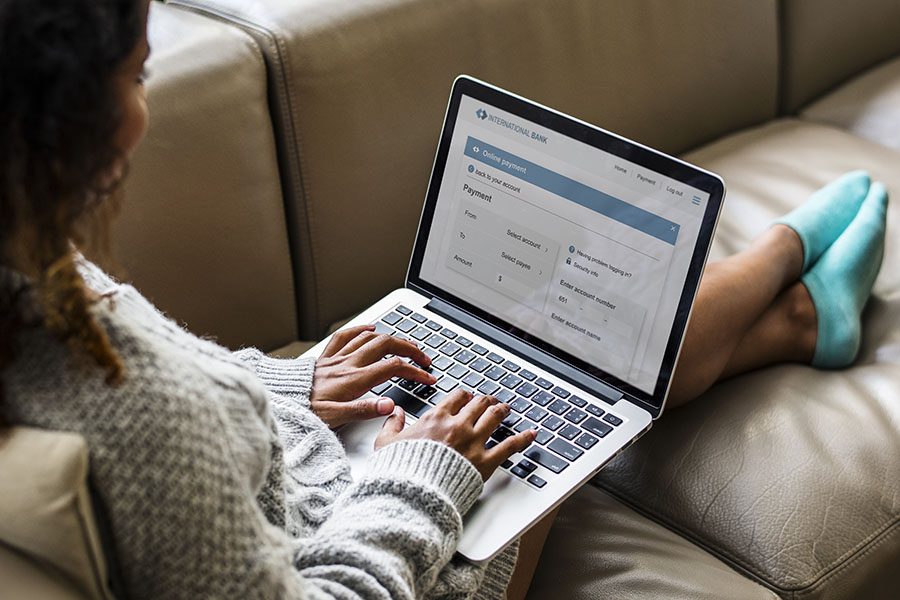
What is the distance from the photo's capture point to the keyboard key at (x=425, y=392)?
1.08m

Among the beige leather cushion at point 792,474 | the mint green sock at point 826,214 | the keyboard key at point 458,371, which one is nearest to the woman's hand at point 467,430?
the keyboard key at point 458,371

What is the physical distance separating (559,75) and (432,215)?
44cm

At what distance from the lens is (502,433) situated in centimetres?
103

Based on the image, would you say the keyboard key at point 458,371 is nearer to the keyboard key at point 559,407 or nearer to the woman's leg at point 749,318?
the keyboard key at point 559,407

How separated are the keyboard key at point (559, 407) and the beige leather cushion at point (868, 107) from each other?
0.98 metres

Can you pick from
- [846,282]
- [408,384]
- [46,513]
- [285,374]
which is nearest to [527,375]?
[408,384]

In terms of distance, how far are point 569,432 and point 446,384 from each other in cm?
14

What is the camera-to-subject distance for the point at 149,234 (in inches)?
45.0

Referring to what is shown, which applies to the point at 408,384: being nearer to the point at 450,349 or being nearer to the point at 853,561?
the point at 450,349

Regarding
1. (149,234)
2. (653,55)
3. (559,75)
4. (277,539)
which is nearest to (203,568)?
(277,539)

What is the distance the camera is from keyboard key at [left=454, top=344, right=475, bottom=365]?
113 centimetres

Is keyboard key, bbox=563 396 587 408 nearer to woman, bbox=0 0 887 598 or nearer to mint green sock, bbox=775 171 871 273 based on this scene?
woman, bbox=0 0 887 598

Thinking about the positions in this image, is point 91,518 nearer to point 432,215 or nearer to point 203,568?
point 203,568

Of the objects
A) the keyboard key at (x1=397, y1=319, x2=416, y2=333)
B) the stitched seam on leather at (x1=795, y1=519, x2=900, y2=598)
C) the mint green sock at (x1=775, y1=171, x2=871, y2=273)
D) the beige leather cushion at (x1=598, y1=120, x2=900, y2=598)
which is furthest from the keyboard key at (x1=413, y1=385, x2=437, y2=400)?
the mint green sock at (x1=775, y1=171, x2=871, y2=273)
